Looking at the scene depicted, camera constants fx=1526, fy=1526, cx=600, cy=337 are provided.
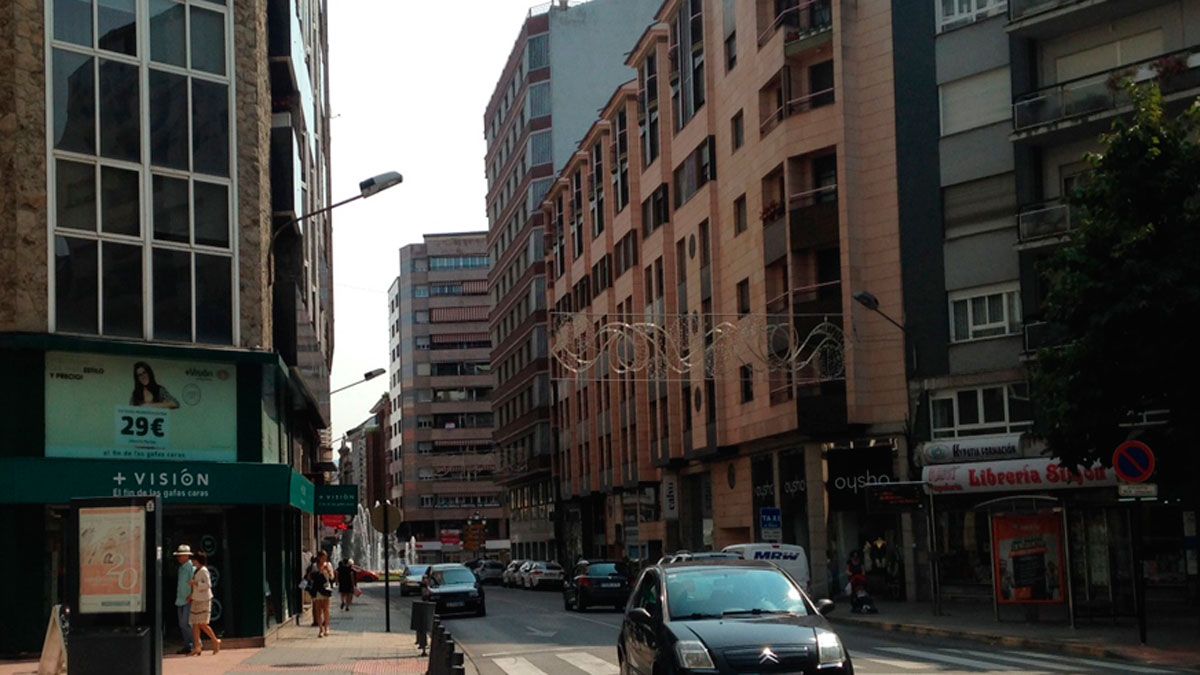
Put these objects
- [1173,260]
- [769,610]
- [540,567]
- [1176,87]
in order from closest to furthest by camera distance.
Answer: [769,610] < [1173,260] < [1176,87] < [540,567]

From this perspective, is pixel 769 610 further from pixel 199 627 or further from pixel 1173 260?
pixel 199 627

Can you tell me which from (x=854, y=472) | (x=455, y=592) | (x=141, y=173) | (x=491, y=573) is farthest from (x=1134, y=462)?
(x=491, y=573)

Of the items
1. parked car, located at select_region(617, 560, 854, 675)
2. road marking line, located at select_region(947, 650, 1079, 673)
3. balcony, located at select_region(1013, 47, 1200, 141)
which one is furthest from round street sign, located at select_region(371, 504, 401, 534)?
balcony, located at select_region(1013, 47, 1200, 141)

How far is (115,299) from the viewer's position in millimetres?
25812

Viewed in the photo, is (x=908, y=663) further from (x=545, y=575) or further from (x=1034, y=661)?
(x=545, y=575)

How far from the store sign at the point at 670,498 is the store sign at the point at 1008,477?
23.8 meters

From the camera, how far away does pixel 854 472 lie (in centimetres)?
4225

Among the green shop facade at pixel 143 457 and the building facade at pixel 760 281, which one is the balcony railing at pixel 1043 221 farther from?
the green shop facade at pixel 143 457

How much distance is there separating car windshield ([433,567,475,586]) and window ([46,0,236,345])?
16.2 meters

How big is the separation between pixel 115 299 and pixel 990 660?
15.3 meters

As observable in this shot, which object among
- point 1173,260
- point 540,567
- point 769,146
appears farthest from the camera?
point 540,567

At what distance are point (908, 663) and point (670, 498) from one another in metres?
40.2

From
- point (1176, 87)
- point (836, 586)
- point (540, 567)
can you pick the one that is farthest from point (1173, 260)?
point (540, 567)

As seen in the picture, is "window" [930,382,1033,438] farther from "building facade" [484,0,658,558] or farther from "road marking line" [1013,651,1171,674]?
"building facade" [484,0,658,558]
